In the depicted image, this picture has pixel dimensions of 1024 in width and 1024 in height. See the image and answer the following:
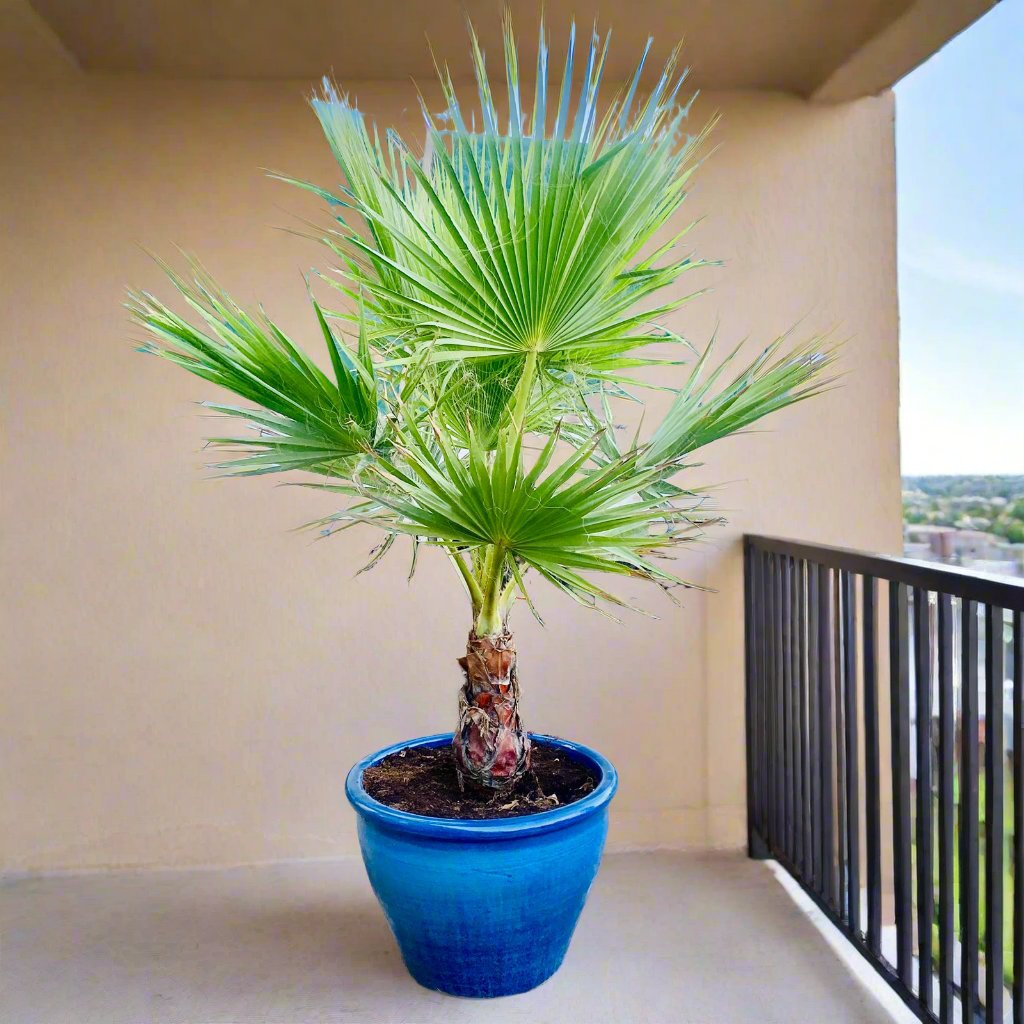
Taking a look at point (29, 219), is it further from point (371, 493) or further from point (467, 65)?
point (371, 493)

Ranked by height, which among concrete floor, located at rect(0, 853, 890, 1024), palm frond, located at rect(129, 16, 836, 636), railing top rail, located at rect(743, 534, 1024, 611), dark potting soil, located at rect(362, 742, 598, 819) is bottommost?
concrete floor, located at rect(0, 853, 890, 1024)

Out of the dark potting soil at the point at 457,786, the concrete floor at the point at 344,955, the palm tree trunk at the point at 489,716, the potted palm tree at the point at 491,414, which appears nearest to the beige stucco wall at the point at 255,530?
the concrete floor at the point at 344,955

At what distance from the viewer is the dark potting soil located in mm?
1658

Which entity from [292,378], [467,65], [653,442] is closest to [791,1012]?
[653,442]

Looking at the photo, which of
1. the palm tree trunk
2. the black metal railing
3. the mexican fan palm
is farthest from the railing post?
the palm tree trunk

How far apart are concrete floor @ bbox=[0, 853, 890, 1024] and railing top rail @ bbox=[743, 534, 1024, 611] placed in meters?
0.90

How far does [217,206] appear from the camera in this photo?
7.72 ft

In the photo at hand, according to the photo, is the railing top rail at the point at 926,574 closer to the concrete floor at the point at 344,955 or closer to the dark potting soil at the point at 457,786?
the dark potting soil at the point at 457,786

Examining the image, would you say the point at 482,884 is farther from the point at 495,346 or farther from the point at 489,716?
the point at 495,346

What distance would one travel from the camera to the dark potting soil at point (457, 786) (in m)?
1.66

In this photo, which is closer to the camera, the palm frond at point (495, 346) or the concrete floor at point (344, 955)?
the palm frond at point (495, 346)

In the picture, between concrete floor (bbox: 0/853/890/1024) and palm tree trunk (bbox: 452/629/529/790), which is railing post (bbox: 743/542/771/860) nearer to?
concrete floor (bbox: 0/853/890/1024)

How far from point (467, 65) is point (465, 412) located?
1.18 metres

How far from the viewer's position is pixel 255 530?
2.37m
